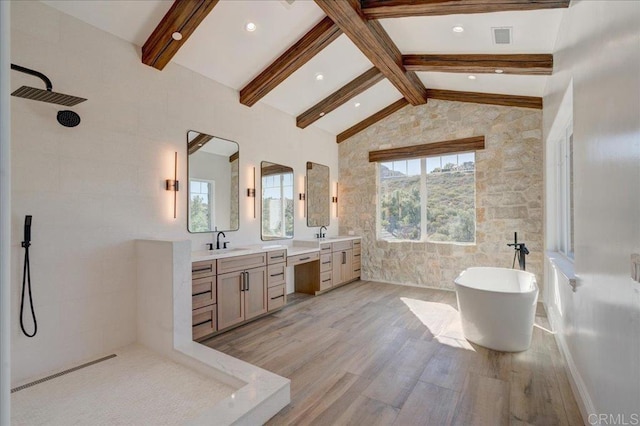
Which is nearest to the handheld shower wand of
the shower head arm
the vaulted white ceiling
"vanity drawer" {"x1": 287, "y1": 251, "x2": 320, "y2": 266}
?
the shower head arm

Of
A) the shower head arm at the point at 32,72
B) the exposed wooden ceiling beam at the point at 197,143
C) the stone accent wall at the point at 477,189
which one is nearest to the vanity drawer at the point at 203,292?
the exposed wooden ceiling beam at the point at 197,143

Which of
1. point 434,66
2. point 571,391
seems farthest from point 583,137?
point 434,66

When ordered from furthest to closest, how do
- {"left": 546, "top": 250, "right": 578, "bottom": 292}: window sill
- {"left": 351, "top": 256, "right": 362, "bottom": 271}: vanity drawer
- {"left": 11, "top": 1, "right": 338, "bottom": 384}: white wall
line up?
{"left": 351, "top": 256, "right": 362, "bottom": 271}: vanity drawer
{"left": 11, "top": 1, "right": 338, "bottom": 384}: white wall
{"left": 546, "top": 250, "right": 578, "bottom": 292}: window sill

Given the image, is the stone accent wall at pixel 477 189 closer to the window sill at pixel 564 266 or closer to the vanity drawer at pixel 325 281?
the window sill at pixel 564 266

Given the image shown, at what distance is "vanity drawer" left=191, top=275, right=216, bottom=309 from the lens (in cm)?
323

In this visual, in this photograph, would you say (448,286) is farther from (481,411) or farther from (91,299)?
(91,299)

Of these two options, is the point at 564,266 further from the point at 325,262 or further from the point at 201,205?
the point at 201,205

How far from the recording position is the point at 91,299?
2922 millimetres

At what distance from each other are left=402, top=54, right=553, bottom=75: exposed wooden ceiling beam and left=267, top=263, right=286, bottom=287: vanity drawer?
3223 millimetres

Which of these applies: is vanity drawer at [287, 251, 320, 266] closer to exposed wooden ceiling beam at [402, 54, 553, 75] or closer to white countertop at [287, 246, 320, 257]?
white countertop at [287, 246, 320, 257]

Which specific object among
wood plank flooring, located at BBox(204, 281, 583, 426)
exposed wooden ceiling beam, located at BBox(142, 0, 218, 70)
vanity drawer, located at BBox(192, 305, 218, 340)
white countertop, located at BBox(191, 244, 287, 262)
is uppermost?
exposed wooden ceiling beam, located at BBox(142, 0, 218, 70)

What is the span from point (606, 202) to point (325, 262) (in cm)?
392

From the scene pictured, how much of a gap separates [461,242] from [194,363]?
14.4 feet
